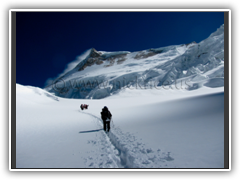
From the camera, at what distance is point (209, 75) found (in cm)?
3291

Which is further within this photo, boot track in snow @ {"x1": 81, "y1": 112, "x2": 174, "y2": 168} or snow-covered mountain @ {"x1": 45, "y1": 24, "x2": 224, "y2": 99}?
snow-covered mountain @ {"x1": 45, "y1": 24, "x2": 224, "y2": 99}

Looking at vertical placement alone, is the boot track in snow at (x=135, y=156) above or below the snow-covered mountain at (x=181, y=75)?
below

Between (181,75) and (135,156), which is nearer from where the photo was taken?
(135,156)

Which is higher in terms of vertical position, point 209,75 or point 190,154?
point 209,75

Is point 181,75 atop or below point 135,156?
atop

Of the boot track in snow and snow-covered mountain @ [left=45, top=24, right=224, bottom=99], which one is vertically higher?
snow-covered mountain @ [left=45, top=24, right=224, bottom=99]

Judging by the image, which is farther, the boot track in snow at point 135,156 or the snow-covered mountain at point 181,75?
the snow-covered mountain at point 181,75
